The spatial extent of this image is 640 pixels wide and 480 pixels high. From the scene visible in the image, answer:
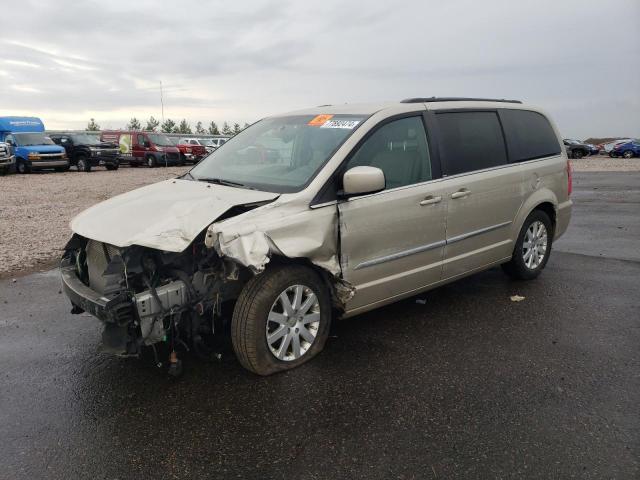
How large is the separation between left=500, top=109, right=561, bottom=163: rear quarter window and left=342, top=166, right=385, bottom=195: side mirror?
6.85ft

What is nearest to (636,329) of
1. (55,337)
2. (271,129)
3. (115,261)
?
(271,129)

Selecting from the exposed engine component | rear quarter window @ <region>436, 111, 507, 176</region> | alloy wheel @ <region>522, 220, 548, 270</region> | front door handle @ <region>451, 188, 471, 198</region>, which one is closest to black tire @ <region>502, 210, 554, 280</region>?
alloy wheel @ <region>522, 220, 548, 270</region>

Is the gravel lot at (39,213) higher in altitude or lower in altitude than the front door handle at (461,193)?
lower

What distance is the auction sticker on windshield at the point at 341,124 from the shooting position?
4058 mm

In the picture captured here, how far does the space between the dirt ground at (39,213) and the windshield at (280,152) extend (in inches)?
136

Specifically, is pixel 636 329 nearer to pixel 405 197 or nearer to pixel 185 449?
pixel 405 197

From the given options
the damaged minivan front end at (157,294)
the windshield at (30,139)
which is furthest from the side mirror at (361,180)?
the windshield at (30,139)

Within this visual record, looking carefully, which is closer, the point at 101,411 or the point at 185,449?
the point at 185,449

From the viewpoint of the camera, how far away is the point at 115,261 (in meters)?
3.31

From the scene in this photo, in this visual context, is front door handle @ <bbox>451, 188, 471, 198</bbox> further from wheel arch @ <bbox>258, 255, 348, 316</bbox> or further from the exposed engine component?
the exposed engine component

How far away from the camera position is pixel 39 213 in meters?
11.2

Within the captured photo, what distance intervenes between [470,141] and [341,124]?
1.33 m

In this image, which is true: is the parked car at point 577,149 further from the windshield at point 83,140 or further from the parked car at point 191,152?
the windshield at point 83,140

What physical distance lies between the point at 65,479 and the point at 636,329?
4183mm
